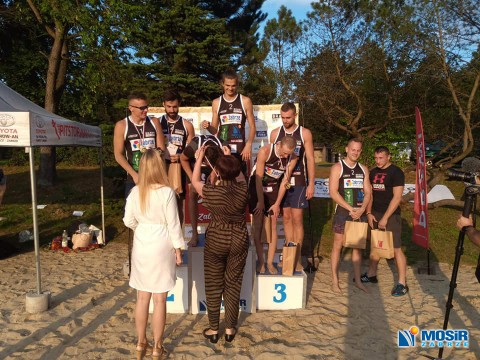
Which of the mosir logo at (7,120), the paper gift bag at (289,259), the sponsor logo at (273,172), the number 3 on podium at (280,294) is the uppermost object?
the mosir logo at (7,120)

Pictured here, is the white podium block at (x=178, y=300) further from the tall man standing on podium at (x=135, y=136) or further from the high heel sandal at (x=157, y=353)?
the tall man standing on podium at (x=135, y=136)

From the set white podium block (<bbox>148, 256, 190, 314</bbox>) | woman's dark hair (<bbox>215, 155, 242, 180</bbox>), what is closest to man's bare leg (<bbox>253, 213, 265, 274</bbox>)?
white podium block (<bbox>148, 256, 190, 314</bbox>)

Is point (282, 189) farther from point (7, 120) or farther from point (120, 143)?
point (7, 120)

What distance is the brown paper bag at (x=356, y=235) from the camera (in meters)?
4.11

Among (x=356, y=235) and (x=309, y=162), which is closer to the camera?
(x=356, y=235)

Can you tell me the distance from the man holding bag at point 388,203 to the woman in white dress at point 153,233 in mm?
2608

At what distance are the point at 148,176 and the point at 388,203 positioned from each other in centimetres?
305

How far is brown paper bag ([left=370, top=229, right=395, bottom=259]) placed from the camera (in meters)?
4.21

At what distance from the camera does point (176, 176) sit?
418 centimetres

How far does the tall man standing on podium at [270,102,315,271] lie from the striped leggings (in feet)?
4.04

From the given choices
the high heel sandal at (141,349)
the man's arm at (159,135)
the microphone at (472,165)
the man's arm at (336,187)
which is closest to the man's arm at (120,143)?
the man's arm at (159,135)

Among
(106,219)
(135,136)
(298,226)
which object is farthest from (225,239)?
(106,219)

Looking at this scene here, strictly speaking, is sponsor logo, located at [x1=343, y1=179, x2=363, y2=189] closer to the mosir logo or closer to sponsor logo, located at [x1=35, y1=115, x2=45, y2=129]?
sponsor logo, located at [x1=35, y1=115, x2=45, y2=129]

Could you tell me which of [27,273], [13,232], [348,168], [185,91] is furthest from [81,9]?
[348,168]
